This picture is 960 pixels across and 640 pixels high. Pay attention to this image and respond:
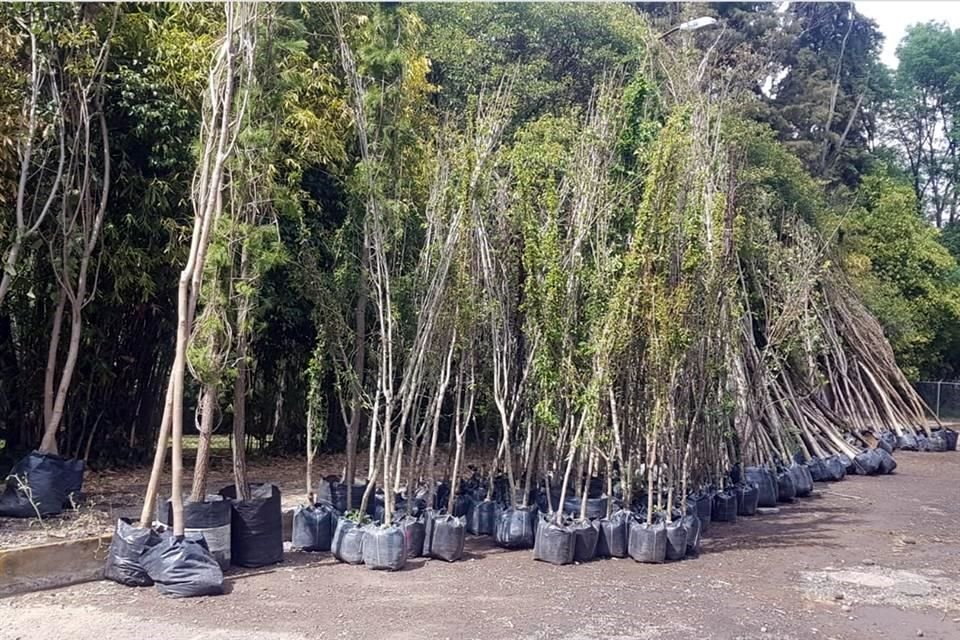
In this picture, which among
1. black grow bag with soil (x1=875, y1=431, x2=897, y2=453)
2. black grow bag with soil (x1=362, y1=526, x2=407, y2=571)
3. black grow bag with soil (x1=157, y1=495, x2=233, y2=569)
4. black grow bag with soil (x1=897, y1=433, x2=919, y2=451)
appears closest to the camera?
black grow bag with soil (x1=157, y1=495, x2=233, y2=569)

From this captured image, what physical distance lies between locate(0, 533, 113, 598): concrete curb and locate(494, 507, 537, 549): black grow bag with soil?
3.02 meters

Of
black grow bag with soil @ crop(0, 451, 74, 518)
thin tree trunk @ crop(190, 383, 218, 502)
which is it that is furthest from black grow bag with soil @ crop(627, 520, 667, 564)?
black grow bag with soil @ crop(0, 451, 74, 518)

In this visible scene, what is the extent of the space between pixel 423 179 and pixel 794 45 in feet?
71.5

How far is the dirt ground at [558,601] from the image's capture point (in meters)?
5.29

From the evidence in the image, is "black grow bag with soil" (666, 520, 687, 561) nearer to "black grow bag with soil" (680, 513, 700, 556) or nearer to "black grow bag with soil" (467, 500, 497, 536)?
"black grow bag with soil" (680, 513, 700, 556)

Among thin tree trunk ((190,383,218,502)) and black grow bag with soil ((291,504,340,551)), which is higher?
thin tree trunk ((190,383,218,502))

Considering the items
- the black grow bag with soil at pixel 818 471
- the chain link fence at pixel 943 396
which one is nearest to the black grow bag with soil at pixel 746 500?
the black grow bag with soil at pixel 818 471

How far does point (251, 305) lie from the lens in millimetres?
6633

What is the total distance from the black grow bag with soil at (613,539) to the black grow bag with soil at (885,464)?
7.28 metres

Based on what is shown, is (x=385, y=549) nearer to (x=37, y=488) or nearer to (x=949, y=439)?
(x=37, y=488)

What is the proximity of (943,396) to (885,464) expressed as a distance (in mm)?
11936

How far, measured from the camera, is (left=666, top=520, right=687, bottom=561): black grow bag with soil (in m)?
7.28

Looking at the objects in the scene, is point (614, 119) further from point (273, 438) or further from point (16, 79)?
point (273, 438)

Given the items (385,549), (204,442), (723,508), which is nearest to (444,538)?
(385,549)
